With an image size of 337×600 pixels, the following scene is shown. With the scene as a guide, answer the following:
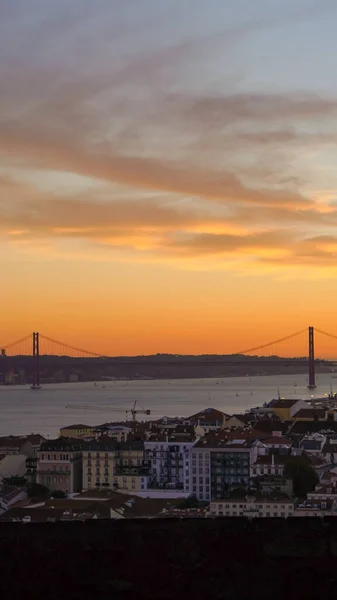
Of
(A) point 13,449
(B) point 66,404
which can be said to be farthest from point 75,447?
(B) point 66,404

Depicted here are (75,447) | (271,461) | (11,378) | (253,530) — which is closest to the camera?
(253,530)

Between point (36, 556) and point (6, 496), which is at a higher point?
point (36, 556)

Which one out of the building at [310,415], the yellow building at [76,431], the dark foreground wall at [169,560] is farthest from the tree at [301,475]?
the dark foreground wall at [169,560]

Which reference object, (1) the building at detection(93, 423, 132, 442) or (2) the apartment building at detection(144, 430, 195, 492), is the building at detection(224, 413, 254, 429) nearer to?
(1) the building at detection(93, 423, 132, 442)

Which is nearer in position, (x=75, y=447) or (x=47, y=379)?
(x=75, y=447)

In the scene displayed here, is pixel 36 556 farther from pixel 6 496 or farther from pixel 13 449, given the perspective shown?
pixel 13 449

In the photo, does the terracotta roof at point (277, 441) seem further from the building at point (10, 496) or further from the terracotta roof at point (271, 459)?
the building at point (10, 496)

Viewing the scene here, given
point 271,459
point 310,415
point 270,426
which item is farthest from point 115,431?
point 271,459

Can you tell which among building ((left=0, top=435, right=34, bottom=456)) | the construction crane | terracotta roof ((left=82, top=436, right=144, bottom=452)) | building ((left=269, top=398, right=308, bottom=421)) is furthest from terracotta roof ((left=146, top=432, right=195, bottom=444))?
the construction crane
